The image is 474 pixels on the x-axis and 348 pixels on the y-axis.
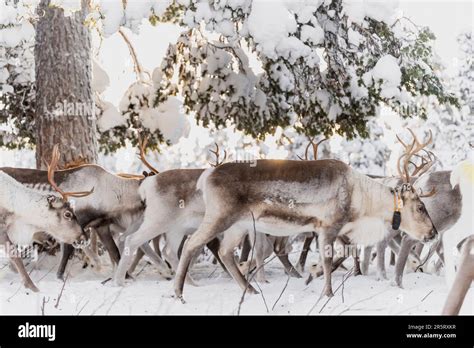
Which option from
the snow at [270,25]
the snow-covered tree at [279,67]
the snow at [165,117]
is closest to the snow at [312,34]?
the snow-covered tree at [279,67]

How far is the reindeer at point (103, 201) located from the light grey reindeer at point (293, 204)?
1.28 metres

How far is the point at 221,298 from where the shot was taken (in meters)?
6.88

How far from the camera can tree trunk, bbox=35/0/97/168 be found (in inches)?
379

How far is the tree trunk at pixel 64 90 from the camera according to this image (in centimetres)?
962

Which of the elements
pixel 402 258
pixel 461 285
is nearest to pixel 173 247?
pixel 402 258

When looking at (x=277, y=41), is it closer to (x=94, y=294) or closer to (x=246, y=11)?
(x=246, y=11)

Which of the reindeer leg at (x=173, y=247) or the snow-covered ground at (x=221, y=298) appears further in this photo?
the reindeer leg at (x=173, y=247)

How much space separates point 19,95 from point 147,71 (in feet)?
7.33

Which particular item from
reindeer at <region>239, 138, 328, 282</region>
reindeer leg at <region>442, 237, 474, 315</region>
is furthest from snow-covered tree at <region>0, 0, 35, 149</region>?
reindeer leg at <region>442, 237, 474, 315</region>

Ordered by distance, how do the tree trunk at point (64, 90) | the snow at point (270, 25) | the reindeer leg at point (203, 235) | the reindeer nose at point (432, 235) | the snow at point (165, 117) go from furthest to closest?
1. the snow at point (165, 117)
2. the tree trunk at point (64, 90)
3. the snow at point (270, 25)
4. the reindeer nose at point (432, 235)
5. the reindeer leg at point (203, 235)

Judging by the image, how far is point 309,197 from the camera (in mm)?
7004

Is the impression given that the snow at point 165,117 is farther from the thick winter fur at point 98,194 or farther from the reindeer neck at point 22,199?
the reindeer neck at point 22,199

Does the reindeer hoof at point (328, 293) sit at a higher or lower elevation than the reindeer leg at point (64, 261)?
higher
